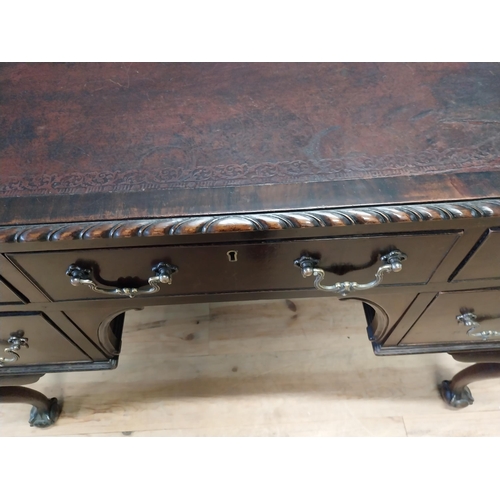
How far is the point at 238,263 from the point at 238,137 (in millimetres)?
168

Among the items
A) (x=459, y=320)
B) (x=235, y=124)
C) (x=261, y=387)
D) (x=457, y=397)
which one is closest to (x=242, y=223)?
(x=235, y=124)

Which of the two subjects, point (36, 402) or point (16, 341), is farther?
point (36, 402)

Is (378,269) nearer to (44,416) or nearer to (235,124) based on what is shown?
(235,124)

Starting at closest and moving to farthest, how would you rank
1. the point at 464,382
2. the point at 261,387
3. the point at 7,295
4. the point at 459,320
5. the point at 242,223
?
the point at 242,223 → the point at 7,295 → the point at 459,320 → the point at 464,382 → the point at 261,387

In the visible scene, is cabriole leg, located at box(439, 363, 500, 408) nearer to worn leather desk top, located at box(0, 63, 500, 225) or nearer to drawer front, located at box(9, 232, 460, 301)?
drawer front, located at box(9, 232, 460, 301)

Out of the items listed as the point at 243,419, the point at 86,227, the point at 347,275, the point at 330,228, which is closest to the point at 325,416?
the point at 243,419

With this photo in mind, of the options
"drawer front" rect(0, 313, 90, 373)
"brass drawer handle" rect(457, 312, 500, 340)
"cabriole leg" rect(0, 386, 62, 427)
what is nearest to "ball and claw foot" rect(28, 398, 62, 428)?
"cabriole leg" rect(0, 386, 62, 427)

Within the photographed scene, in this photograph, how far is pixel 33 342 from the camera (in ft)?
2.24

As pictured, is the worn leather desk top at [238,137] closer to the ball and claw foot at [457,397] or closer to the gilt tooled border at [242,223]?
the gilt tooled border at [242,223]

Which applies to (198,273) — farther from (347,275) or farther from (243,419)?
(243,419)

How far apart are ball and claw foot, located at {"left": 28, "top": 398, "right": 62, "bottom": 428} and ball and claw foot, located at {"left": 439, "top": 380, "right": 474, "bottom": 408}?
88 centimetres

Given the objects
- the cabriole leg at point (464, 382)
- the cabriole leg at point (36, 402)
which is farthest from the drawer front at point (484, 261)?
the cabriole leg at point (36, 402)

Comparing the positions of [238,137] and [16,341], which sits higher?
[238,137]

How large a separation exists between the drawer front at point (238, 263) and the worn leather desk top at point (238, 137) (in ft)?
0.19
